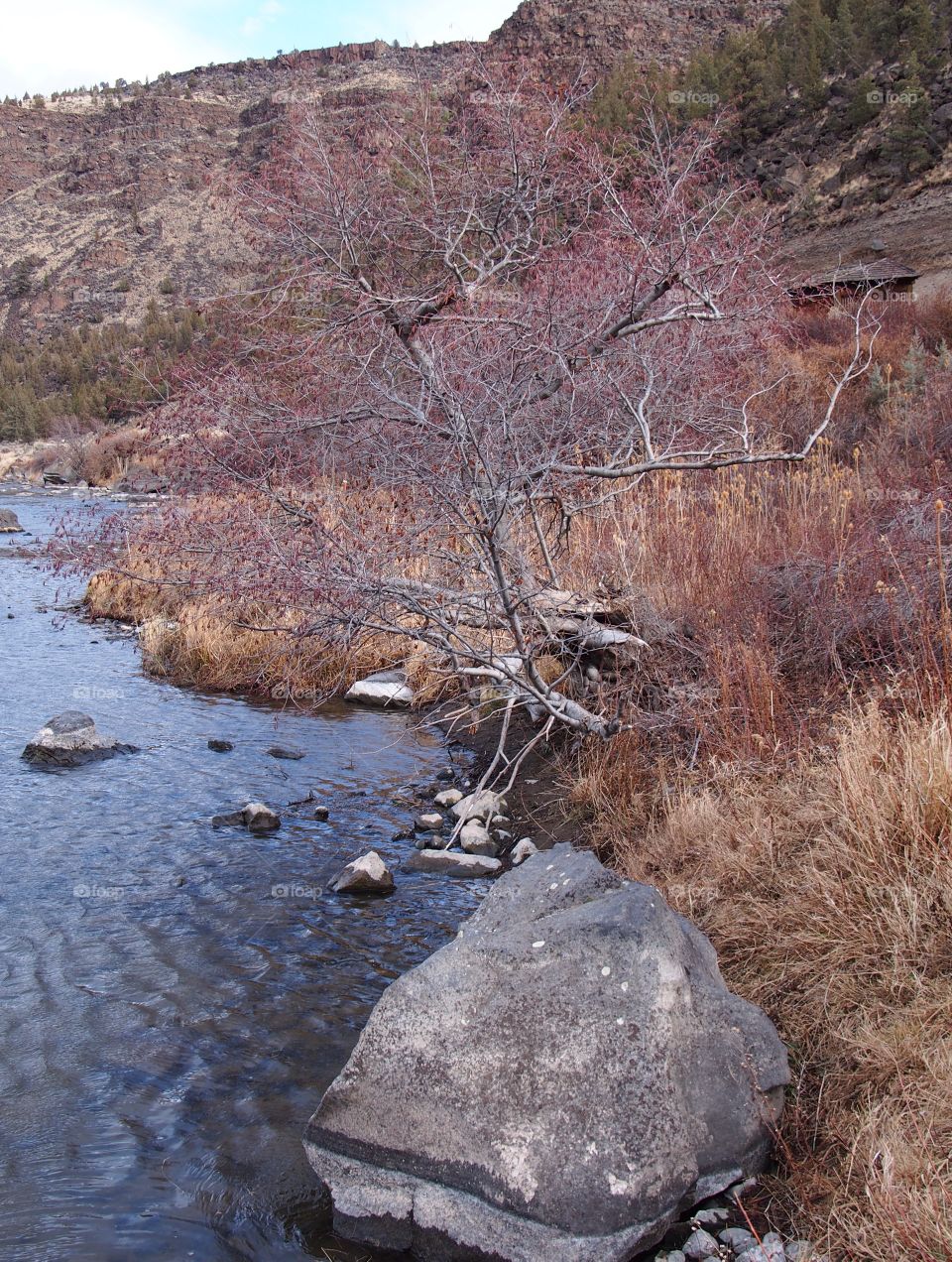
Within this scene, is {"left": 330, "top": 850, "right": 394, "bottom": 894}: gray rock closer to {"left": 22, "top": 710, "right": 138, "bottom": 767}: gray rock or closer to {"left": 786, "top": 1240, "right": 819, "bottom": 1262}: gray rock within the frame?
{"left": 786, "top": 1240, "right": 819, "bottom": 1262}: gray rock

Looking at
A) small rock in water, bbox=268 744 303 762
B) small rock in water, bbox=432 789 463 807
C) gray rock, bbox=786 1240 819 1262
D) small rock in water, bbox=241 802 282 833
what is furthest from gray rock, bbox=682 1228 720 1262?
small rock in water, bbox=268 744 303 762

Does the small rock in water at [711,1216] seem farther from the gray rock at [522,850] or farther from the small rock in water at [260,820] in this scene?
the small rock in water at [260,820]

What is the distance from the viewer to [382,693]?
8312 millimetres

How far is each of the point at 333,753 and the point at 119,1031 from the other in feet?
11.3

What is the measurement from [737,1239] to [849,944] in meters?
0.92

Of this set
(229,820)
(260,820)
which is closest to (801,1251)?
(260,820)

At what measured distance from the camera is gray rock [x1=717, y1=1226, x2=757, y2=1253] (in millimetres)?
2434

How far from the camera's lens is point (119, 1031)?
3695mm

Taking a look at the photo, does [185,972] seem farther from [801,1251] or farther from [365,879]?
[801,1251]

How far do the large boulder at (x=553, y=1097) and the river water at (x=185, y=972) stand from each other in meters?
0.32

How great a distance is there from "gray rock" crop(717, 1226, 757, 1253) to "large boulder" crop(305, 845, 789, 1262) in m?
0.11

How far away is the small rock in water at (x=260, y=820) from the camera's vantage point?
18.7 ft

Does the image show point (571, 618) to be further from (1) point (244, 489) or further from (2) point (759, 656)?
(1) point (244, 489)

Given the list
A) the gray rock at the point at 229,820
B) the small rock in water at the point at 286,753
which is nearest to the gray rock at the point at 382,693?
the small rock in water at the point at 286,753
